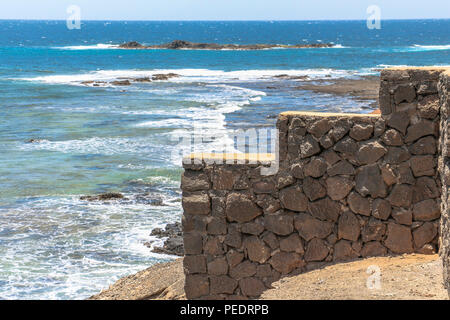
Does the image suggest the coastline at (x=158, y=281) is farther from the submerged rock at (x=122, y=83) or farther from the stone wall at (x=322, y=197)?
the submerged rock at (x=122, y=83)

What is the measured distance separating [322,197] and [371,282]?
3.46 ft

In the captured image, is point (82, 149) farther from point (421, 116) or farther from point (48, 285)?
point (421, 116)

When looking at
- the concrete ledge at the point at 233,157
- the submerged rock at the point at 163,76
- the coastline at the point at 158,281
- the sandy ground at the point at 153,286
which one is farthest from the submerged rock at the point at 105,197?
the submerged rock at the point at 163,76

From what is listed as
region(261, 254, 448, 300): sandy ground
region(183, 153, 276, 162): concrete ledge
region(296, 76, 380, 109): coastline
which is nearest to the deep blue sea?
region(296, 76, 380, 109): coastline

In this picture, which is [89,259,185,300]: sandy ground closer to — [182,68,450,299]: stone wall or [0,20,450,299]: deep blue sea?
[182,68,450,299]: stone wall

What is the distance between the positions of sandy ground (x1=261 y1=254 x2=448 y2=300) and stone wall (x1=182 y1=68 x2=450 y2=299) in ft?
0.45

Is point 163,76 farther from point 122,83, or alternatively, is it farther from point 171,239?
point 171,239

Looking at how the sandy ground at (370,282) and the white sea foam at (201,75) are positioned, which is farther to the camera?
the white sea foam at (201,75)

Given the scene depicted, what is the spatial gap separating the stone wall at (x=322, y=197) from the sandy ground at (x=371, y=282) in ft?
0.45

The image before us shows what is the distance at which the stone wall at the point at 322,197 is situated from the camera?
24.9ft

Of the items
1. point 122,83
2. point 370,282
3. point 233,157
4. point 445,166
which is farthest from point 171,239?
point 122,83

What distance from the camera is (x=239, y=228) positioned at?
799 cm

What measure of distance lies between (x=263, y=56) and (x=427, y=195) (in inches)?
3255

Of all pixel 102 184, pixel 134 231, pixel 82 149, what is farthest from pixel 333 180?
pixel 82 149
